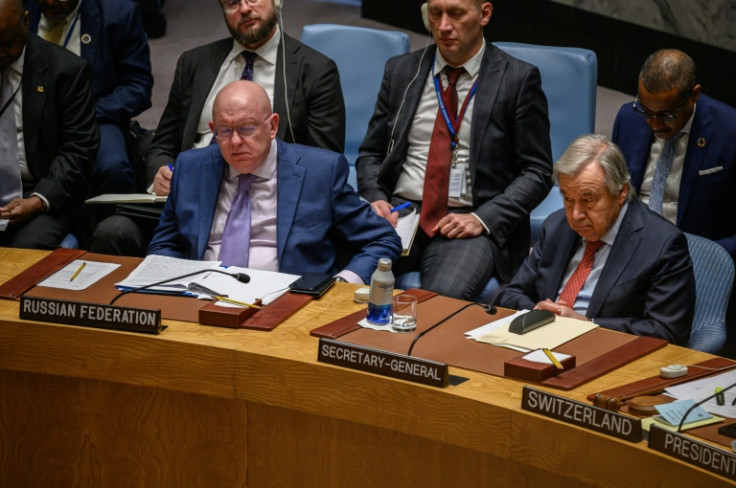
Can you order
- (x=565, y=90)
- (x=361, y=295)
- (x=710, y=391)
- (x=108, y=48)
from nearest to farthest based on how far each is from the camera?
(x=710, y=391) < (x=361, y=295) < (x=565, y=90) < (x=108, y=48)

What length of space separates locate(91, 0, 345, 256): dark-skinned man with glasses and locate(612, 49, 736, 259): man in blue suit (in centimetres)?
117

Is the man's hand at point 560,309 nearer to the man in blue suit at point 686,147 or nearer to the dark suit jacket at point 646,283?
the dark suit jacket at point 646,283

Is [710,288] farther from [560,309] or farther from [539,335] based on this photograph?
[539,335]

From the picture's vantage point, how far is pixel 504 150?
377 cm

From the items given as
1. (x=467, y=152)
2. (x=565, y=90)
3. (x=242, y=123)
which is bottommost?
(x=467, y=152)

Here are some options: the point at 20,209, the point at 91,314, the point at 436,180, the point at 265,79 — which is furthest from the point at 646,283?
the point at 20,209

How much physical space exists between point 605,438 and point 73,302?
53.9 inches

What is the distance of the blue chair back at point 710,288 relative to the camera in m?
2.98

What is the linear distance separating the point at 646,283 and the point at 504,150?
3.46 feet

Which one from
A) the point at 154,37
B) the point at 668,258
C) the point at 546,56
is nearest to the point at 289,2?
the point at 154,37

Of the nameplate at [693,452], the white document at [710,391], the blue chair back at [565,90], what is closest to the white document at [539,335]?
the white document at [710,391]

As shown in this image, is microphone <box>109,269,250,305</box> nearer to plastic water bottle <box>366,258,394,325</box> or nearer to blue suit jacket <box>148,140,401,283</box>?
blue suit jacket <box>148,140,401,283</box>

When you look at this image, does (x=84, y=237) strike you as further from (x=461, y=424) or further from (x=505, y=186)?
(x=461, y=424)

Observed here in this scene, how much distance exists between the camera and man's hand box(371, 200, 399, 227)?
364 cm
